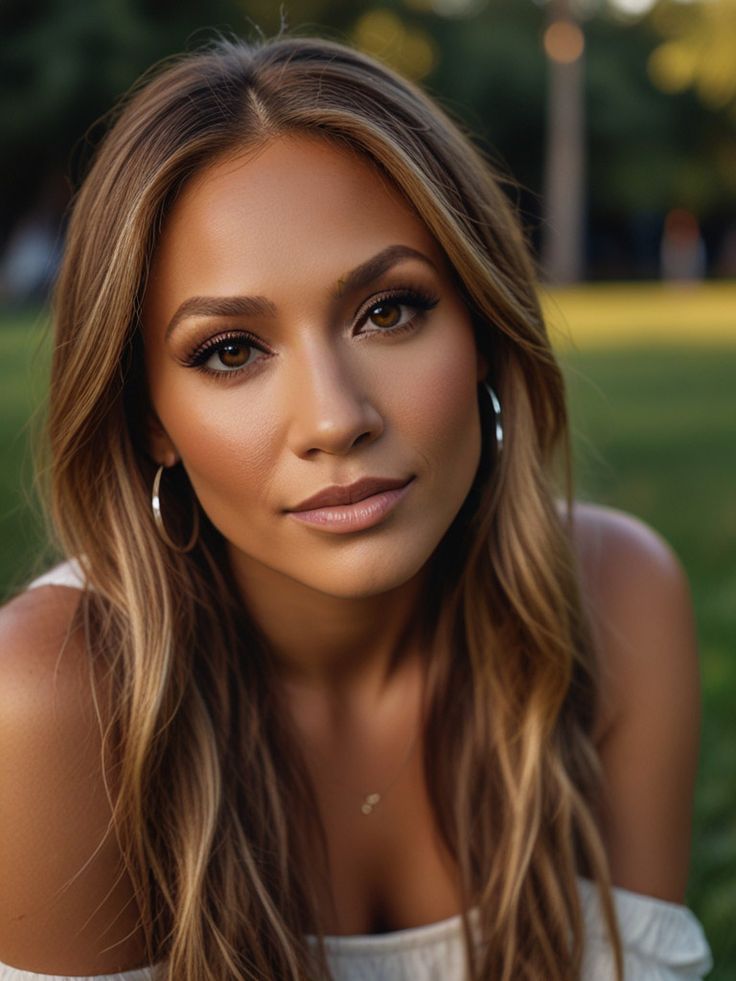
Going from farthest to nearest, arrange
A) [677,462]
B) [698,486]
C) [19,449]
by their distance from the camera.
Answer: [19,449] → [677,462] → [698,486]

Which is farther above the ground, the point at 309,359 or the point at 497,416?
the point at 309,359

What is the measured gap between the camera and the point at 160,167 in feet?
7.79

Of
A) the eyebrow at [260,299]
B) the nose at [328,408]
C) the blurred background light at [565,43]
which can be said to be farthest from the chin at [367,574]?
the blurred background light at [565,43]

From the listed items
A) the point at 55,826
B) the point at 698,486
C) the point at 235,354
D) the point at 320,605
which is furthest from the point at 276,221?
the point at 698,486

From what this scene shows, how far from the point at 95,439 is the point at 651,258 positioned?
4938cm

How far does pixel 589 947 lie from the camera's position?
9.43 feet

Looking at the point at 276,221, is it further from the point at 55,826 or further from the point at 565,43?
the point at 565,43

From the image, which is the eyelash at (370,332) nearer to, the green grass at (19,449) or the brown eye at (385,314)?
the brown eye at (385,314)

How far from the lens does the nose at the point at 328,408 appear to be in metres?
2.28

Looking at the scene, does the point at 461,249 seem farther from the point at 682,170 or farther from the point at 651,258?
the point at 651,258

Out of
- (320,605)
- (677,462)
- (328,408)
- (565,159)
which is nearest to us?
(328,408)

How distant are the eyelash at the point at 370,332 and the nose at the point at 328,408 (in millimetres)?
107

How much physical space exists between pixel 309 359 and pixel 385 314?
0.19 meters

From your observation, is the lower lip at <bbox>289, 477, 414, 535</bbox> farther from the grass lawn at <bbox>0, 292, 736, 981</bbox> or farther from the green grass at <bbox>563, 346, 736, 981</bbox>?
the green grass at <bbox>563, 346, 736, 981</bbox>
